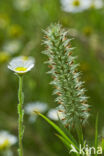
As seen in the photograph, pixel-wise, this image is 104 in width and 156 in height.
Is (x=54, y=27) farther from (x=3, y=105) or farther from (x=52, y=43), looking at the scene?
(x=3, y=105)

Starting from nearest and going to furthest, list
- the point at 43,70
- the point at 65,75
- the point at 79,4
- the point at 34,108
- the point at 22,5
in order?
the point at 65,75 → the point at 34,108 → the point at 43,70 → the point at 79,4 → the point at 22,5

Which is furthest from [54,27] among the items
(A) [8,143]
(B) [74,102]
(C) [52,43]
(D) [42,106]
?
(D) [42,106]

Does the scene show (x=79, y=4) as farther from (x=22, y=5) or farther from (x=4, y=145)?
(x=4, y=145)

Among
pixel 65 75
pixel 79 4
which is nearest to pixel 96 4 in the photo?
pixel 79 4

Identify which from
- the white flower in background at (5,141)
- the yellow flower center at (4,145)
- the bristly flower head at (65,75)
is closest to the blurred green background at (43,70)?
the white flower in background at (5,141)

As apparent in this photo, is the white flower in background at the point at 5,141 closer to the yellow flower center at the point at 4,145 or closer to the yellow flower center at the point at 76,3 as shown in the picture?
the yellow flower center at the point at 4,145

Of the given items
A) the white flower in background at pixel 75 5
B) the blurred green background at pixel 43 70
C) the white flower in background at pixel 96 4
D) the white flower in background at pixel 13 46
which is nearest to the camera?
the blurred green background at pixel 43 70
